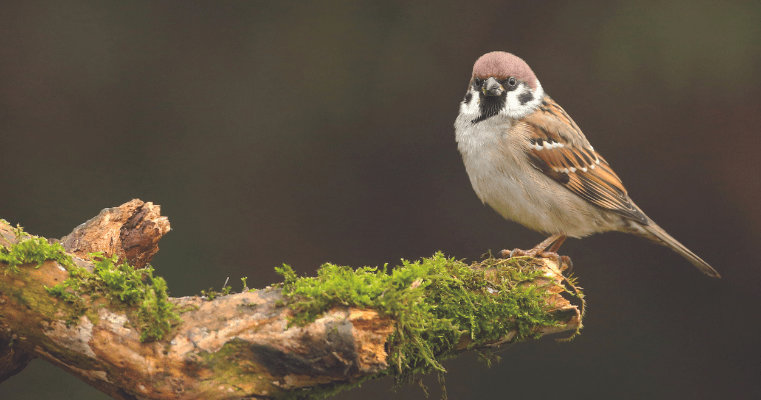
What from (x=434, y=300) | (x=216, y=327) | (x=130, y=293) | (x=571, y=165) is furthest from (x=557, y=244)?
(x=130, y=293)

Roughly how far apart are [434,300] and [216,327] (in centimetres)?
77

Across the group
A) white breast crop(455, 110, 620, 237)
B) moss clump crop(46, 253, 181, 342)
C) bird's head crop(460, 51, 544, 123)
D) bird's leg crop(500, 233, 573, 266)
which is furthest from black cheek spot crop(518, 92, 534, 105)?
moss clump crop(46, 253, 181, 342)

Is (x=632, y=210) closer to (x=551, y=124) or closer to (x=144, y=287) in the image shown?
(x=551, y=124)

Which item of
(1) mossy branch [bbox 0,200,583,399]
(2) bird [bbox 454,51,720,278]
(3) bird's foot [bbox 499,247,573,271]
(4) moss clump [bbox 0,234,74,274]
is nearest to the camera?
(1) mossy branch [bbox 0,200,583,399]

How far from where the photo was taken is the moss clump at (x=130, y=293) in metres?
1.86

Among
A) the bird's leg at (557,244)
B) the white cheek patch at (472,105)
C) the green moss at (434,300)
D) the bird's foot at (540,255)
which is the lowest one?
the green moss at (434,300)

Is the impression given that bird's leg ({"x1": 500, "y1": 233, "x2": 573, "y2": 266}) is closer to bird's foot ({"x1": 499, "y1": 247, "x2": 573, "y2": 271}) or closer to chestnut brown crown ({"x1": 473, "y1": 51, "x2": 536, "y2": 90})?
bird's foot ({"x1": 499, "y1": 247, "x2": 573, "y2": 271})

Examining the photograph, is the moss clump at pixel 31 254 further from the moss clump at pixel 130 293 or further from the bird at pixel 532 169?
the bird at pixel 532 169

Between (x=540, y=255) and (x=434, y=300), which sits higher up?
(x=540, y=255)

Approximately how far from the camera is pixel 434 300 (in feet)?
7.10

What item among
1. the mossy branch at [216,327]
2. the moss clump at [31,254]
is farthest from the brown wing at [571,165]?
the moss clump at [31,254]

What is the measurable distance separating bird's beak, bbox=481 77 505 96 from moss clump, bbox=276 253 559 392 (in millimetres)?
815

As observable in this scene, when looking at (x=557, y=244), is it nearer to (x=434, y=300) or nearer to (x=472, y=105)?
(x=472, y=105)

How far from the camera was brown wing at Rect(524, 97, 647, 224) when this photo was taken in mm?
2908
